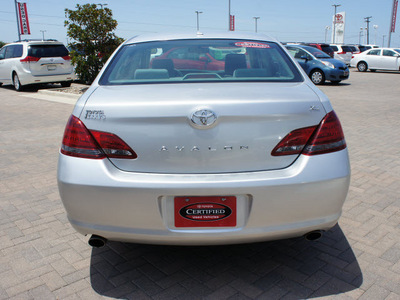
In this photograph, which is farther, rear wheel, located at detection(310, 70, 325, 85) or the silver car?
rear wheel, located at detection(310, 70, 325, 85)

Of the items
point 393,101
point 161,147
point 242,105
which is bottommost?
point 393,101

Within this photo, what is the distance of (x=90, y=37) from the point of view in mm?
13203

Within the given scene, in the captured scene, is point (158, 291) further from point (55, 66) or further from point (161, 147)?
point (55, 66)

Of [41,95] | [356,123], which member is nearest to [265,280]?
[356,123]

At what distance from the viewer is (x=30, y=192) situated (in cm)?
431

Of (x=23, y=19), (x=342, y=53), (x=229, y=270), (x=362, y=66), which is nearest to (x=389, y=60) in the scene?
(x=362, y=66)

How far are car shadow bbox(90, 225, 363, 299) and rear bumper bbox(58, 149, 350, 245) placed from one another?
407 mm

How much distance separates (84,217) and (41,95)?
12.5 metres

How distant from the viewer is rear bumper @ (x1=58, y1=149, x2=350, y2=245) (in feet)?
7.18

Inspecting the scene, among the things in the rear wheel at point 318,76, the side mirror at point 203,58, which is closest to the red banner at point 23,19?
the rear wheel at point 318,76

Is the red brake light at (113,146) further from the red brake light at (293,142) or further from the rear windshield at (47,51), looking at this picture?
the rear windshield at (47,51)

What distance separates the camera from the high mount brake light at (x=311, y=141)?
2.27 m

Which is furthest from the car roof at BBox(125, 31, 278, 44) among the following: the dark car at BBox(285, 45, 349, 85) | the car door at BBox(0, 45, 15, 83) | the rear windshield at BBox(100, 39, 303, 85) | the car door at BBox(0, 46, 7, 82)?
the car door at BBox(0, 46, 7, 82)

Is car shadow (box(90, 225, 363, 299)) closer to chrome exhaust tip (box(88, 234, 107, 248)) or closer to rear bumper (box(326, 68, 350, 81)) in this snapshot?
chrome exhaust tip (box(88, 234, 107, 248))
